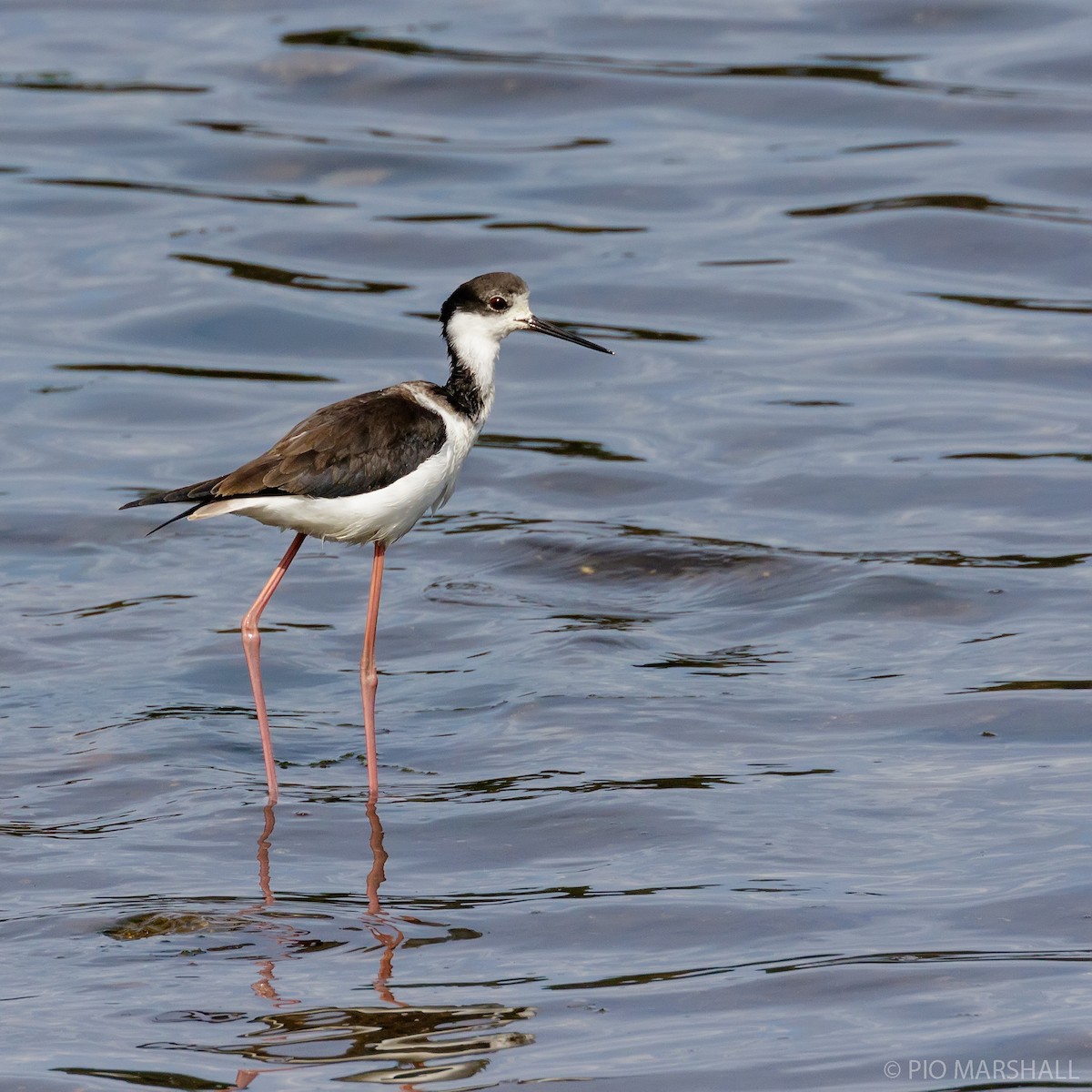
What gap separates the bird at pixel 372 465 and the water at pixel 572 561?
598mm

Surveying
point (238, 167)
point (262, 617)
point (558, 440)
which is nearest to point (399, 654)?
point (262, 617)

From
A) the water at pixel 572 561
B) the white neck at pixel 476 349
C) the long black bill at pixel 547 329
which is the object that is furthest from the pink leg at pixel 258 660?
the long black bill at pixel 547 329

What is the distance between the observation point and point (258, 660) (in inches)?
356

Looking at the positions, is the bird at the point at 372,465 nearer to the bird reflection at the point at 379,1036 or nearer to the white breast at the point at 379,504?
the white breast at the point at 379,504

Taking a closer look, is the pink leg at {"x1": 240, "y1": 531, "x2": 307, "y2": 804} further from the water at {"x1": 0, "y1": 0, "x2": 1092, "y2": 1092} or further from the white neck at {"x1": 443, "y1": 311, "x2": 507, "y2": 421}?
the white neck at {"x1": 443, "y1": 311, "x2": 507, "y2": 421}

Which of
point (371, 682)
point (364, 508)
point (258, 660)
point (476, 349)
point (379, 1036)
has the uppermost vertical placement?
point (476, 349)

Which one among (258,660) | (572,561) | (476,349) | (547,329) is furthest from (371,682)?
(572,561)

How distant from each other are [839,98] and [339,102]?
5.17 meters

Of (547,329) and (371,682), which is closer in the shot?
(371,682)

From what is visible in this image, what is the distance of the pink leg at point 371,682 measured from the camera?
8469 millimetres

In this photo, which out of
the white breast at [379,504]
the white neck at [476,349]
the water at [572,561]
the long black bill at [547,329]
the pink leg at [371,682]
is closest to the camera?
the water at [572,561]

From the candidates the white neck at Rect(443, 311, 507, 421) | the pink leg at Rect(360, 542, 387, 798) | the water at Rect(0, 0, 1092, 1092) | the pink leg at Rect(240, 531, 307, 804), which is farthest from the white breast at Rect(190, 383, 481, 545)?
the water at Rect(0, 0, 1092, 1092)

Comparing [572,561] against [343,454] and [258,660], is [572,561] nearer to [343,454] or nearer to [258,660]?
[258,660]

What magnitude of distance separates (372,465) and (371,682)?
1.08 m
